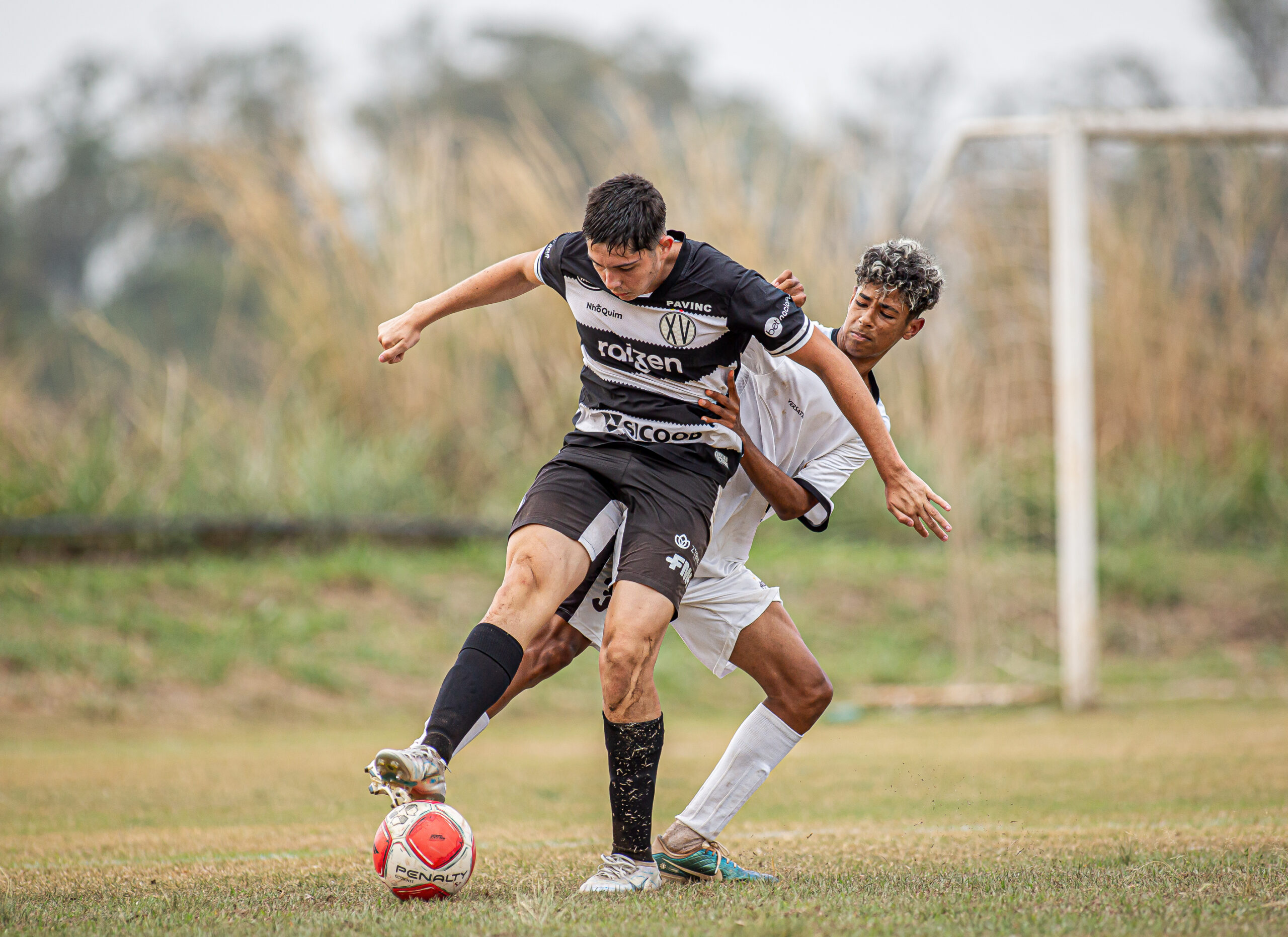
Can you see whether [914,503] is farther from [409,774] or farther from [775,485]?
[409,774]

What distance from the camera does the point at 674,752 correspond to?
8000mm

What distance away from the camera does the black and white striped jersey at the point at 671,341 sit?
4.10 metres

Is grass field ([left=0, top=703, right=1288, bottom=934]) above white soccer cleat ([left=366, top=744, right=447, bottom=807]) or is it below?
below

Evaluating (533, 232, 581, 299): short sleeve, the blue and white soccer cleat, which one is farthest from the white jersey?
the blue and white soccer cleat

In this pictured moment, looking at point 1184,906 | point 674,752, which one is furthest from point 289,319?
point 1184,906

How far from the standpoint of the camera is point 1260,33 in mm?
25969

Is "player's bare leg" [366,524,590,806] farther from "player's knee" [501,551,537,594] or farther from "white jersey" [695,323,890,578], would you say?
"white jersey" [695,323,890,578]

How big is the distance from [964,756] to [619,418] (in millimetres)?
4294

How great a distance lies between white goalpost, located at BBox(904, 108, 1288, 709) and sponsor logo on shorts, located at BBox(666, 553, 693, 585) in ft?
23.0

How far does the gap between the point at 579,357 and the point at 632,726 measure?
9067 millimetres

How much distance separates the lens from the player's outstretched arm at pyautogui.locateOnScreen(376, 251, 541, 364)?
439cm

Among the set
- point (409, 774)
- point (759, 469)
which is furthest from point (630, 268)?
point (409, 774)

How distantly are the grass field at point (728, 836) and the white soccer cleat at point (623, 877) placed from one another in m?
0.10

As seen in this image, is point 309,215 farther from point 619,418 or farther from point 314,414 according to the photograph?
point 619,418
